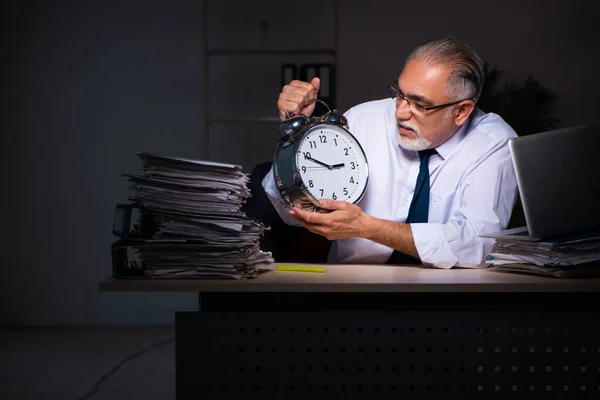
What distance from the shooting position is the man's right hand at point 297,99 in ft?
6.53

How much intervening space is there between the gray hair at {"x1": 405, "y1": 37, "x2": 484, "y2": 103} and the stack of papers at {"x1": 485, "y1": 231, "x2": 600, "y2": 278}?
1.93 ft

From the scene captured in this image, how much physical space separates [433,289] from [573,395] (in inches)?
15.3

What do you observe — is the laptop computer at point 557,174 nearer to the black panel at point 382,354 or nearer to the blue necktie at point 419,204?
the black panel at point 382,354

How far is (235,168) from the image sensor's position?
154cm

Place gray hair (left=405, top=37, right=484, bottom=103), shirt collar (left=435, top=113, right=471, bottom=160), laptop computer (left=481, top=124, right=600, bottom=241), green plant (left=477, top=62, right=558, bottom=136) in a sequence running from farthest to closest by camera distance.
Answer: green plant (left=477, top=62, right=558, bottom=136) < shirt collar (left=435, top=113, right=471, bottom=160) < gray hair (left=405, top=37, right=484, bottom=103) < laptop computer (left=481, top=124, right=600, bottom=241)

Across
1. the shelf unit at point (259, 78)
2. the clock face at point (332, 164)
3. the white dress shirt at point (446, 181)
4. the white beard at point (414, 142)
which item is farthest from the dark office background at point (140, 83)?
the clock face at point (332, 164)

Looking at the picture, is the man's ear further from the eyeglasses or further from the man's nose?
the man's nose

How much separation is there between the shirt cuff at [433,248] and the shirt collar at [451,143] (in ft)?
1.54

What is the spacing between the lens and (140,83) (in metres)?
4.57

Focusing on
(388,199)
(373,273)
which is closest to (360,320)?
(373,273)

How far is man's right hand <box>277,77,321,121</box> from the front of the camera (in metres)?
1.99

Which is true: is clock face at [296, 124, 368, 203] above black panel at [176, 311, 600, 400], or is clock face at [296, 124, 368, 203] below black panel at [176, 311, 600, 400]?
above

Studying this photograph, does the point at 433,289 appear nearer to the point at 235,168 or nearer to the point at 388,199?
the point at 235,168

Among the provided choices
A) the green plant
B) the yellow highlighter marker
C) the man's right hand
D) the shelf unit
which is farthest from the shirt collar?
the shelf unit
